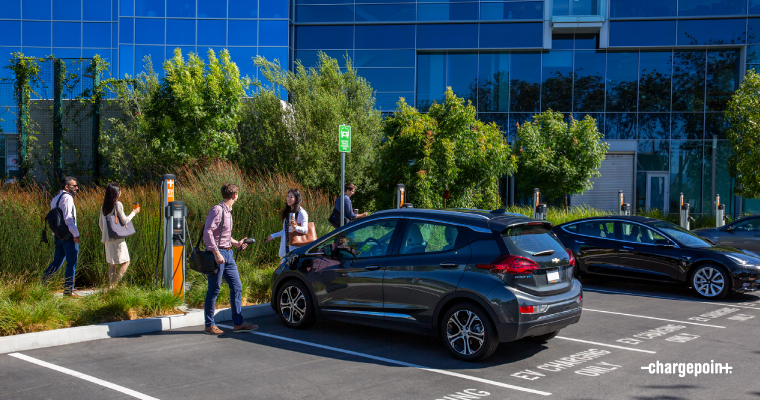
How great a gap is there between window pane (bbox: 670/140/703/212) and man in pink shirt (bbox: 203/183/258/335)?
26514 mm

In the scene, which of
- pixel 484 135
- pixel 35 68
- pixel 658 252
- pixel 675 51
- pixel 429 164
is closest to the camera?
pixel 658 252

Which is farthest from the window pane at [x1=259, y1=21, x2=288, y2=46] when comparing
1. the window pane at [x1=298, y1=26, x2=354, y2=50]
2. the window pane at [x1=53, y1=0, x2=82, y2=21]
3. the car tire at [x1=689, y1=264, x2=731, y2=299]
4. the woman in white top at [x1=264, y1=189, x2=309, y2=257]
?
the car tire at [x1=689, y1=264, x2=731, y2=299]

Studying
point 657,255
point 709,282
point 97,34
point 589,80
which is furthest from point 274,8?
point 709,282

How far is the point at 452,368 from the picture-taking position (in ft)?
19.1

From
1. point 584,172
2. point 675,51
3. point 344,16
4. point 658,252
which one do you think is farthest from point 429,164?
point 675,51

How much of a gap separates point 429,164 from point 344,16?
14262mm

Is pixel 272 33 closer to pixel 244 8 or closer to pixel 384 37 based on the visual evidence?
pixel 244 8

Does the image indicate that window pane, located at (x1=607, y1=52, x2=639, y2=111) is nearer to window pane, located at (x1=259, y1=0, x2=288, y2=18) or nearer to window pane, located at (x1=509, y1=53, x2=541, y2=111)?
window pane, located at (x1=509, y1=53, x2=541, y2=111)

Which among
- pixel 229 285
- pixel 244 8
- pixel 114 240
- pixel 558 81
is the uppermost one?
pixel 244 8

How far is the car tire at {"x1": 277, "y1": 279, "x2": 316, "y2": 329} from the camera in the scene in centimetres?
728

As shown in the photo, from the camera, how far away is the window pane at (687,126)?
2817 centimetres

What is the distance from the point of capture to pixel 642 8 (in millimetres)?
27578

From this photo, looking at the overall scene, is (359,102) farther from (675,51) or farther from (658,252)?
(675,51)

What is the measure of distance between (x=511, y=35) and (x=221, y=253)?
24295mm
